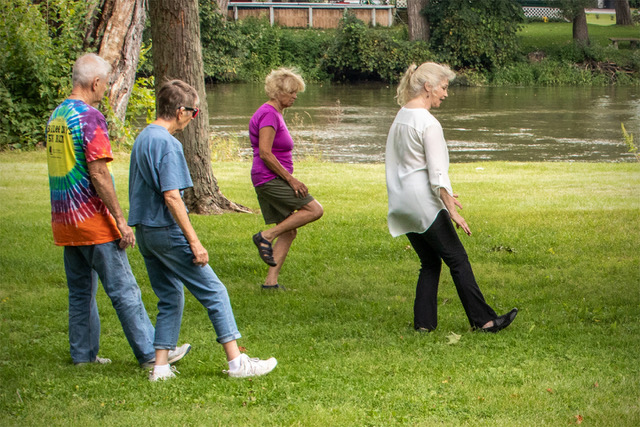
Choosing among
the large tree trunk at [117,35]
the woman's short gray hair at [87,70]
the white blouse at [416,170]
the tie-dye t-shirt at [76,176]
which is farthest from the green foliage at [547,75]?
the tie-dye t-shirt at [76,176]

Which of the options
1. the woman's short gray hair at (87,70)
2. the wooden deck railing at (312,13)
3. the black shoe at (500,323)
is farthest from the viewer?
the wooden deck railing at (312,13)

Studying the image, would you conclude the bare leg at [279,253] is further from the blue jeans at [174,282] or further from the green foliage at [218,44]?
the green foliage at [218,44]

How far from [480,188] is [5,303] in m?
7.71

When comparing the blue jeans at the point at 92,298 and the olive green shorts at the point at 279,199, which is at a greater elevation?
the olive green shorts at the point at 279,199

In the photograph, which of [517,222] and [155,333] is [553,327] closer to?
[155,333]

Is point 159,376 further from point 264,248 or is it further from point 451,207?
point 264,248

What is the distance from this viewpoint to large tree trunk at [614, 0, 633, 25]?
50469 mm

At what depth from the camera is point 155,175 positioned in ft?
14.8

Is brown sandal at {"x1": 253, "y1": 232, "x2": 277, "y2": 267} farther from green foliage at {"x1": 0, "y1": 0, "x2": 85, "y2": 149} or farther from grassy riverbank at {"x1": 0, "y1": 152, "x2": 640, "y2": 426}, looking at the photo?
green foliage at {"x1": 0, "y1": 0, "x2": 85, "y2": 149}

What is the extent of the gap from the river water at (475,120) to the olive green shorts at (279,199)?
11.8 metres

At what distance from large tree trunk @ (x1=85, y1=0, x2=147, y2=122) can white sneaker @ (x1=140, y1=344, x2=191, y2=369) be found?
465 inches

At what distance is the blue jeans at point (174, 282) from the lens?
457cm

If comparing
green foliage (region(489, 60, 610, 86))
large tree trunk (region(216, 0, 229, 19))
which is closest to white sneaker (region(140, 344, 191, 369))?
large tree trunk (region(216, 0, 229, 19))

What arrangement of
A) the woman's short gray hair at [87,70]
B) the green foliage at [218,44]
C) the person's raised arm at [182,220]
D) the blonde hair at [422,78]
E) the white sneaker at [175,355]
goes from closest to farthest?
the person's raised arm at [182,220] → the woman's short gray hair at [87,70] → the white sneaker at [175,355] → the blonde hair at [422,78] → the green foliage at [218,44]
